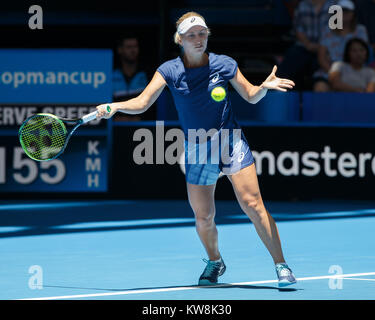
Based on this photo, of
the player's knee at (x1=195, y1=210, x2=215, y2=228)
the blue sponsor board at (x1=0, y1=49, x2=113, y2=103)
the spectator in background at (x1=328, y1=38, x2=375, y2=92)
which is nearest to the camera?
the player's knee at (x1=195, y1=210, x2=215, y2=228)

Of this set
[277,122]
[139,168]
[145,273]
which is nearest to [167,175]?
[139,168]

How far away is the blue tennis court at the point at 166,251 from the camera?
7.08 meters

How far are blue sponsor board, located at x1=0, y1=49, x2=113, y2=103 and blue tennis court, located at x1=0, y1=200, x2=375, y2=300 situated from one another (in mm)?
1353

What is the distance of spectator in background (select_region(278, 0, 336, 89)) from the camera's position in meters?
14.5

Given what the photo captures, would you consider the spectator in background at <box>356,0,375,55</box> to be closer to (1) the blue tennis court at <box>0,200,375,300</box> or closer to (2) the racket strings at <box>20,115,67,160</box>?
(1) the blue tennis court at <box>0,200,375,300</box>

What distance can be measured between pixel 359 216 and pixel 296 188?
1335mm

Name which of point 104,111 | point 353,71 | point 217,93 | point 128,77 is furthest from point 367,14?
point 104,111

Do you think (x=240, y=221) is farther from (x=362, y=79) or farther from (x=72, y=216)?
(x=362, y=79)

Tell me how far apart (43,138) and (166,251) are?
2.23 meters

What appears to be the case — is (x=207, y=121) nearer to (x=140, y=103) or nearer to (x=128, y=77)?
(x=140, y=103)

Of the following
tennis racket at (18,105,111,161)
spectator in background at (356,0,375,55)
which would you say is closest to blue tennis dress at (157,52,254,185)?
tennis racket at (18,105,111,161)

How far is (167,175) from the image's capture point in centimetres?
1284
